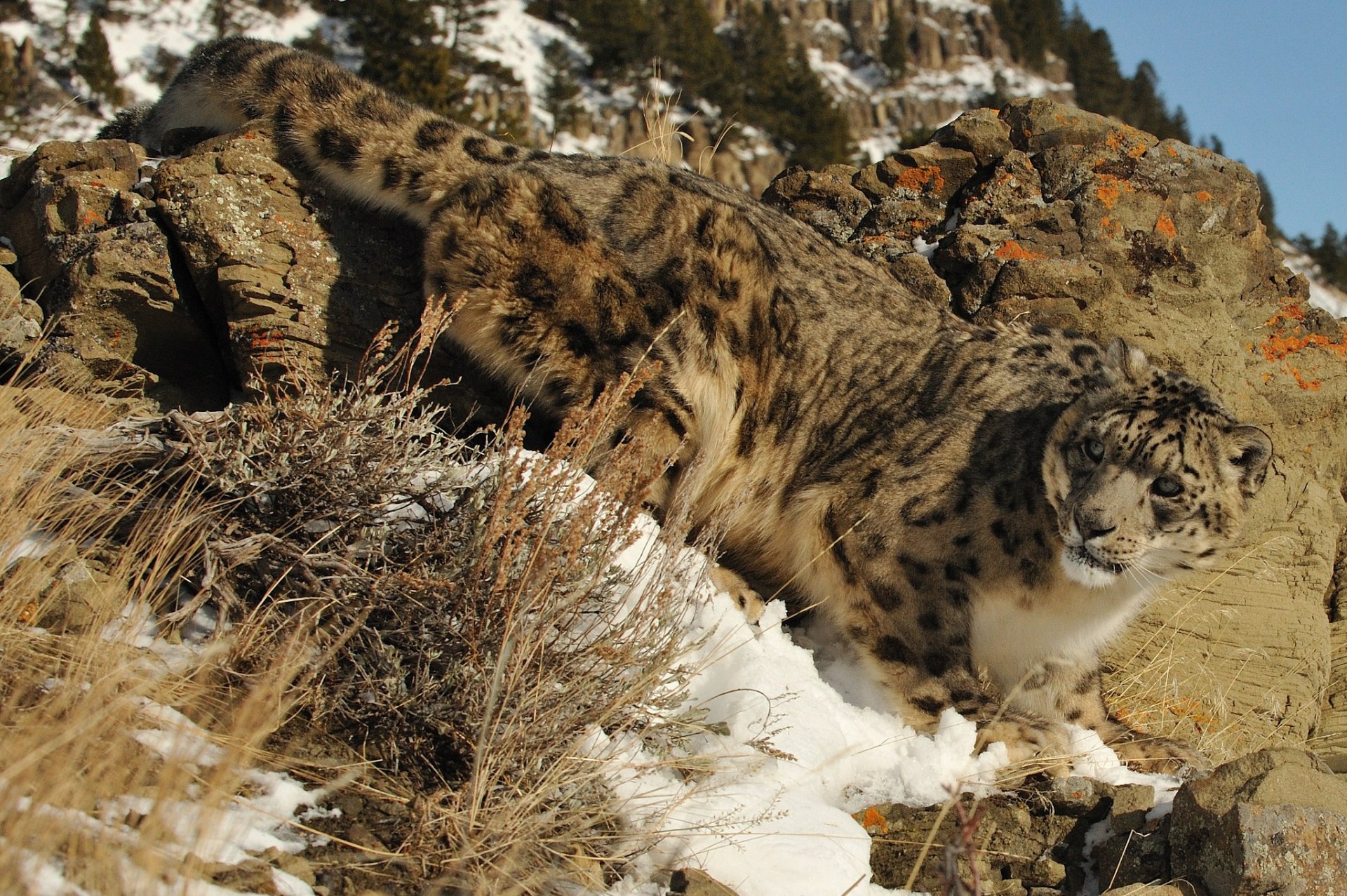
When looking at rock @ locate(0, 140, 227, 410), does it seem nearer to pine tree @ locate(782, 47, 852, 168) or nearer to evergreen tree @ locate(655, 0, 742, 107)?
pine tree @ locate(782, 47, 852, 168)

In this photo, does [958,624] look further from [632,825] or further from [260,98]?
[260,98]

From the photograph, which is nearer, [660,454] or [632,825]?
[632,825]

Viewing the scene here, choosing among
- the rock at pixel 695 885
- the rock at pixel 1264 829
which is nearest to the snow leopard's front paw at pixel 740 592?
the rock at pixel 695 885

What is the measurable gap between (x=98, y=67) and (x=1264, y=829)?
56.6 metres

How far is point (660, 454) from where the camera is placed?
17.4 ft

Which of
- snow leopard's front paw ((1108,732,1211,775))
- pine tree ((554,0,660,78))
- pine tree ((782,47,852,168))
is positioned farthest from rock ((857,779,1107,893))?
pine tree ((554,0,660,78))

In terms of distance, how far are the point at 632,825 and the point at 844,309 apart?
11.3ft

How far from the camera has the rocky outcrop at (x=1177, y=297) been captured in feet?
22.9

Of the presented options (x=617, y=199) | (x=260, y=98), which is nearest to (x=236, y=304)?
(x=260, y=98)

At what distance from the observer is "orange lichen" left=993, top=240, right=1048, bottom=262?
24.4ft

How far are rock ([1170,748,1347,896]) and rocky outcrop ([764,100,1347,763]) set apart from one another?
2704 mm

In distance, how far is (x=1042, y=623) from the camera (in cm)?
526

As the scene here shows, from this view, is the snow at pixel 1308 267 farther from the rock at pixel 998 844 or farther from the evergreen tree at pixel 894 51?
the evergreen tree at pixel 894 51

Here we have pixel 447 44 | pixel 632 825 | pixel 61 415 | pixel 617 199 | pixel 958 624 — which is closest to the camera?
pixel 632 825
